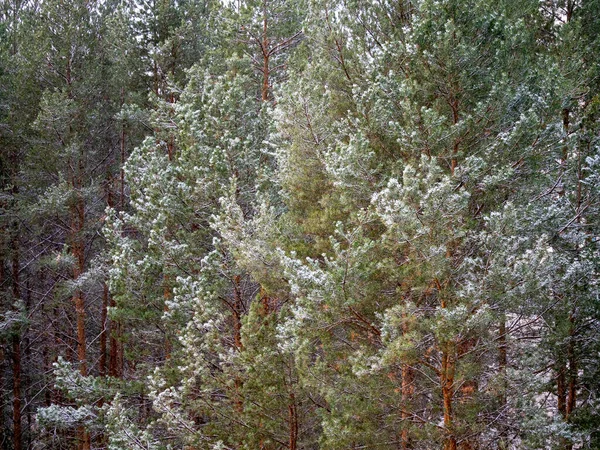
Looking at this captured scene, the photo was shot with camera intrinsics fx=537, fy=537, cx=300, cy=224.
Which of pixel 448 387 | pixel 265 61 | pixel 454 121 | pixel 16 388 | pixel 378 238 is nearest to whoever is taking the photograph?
pixel 448 387

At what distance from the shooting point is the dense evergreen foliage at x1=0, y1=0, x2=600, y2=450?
5453 millimetres

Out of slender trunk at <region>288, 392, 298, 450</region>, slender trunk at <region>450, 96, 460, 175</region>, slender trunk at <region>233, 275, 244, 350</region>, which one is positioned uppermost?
slender trunk at <region>450, 96, 460, 175</region>

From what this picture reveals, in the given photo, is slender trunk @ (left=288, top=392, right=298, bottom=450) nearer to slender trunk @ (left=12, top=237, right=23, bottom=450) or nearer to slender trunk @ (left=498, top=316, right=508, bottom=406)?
slender trunk @ (left=498, top=316, right=508, bottom=406)

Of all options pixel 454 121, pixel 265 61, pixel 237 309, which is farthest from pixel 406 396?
pixel 265 61

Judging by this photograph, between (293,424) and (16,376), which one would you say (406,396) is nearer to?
(293,424)

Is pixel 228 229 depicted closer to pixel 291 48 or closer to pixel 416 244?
pixel 416 244

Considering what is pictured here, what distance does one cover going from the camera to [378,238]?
Answer: 6.62m

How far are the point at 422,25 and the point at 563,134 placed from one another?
1979 mm

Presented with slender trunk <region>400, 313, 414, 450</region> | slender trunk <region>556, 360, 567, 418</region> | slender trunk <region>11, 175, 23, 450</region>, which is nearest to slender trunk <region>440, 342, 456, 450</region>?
slender trunk <region>400, 313, 414, 450</region>

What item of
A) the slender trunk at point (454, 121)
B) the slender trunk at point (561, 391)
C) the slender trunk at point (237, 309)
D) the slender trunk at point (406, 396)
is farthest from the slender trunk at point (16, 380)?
the slender trunk at point (561, 391)

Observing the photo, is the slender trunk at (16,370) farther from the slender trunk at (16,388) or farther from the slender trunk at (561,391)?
the slender trunk at (561,391)

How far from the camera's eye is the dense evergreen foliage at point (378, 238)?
5453 millimetres

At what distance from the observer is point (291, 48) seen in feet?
33.5

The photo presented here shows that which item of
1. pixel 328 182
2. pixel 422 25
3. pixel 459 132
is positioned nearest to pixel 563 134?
pixel 459 132
